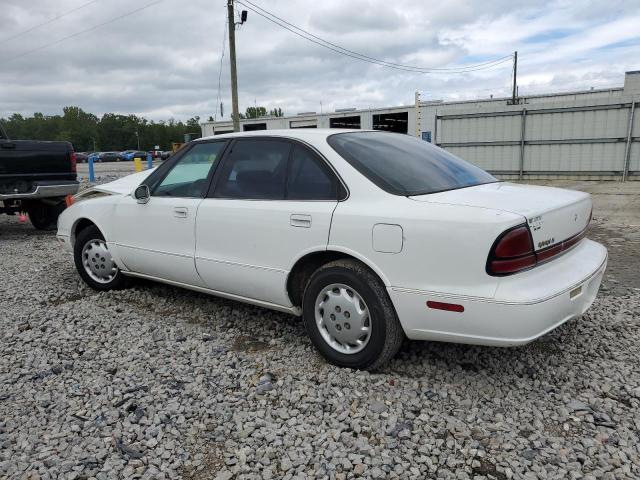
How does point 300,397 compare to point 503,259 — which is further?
point 300,397

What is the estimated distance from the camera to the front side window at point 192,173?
3.99m

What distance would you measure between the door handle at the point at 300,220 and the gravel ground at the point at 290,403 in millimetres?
906

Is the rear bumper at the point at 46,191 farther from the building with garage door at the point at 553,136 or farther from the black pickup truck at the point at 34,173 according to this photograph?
the building with garage door at the point at 553,136

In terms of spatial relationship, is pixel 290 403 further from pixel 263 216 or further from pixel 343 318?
pixel 263 216

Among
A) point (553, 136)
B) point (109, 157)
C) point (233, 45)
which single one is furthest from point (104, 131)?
point (553, 136)

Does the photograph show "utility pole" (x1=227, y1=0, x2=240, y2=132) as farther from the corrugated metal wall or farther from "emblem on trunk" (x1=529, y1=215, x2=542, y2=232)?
"emblem on trunk" (x1=529, y1=215, x2=542, y2=232)

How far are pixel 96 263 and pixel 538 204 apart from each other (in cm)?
392

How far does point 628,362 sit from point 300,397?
209cm

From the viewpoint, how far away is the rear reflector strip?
8.84 ft

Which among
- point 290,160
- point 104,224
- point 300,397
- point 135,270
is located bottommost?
point 300,397

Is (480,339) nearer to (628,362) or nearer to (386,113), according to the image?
(628,362)

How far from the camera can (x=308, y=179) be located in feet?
11.0

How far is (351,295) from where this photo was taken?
10.2 ft

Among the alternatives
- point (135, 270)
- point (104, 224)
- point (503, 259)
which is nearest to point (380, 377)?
point (503, 259)
